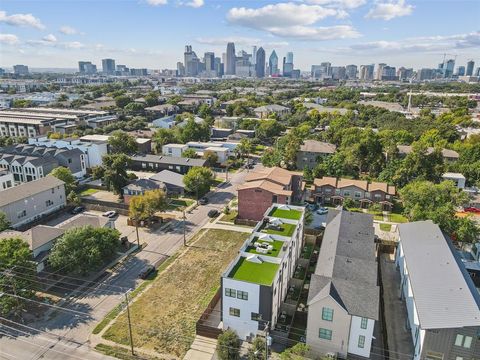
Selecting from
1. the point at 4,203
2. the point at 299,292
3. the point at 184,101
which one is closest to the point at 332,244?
the point at 299,292

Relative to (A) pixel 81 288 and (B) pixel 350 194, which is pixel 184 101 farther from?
(A) pixel 81 288

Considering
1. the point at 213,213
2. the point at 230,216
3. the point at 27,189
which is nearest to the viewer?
A: the point at 27,189

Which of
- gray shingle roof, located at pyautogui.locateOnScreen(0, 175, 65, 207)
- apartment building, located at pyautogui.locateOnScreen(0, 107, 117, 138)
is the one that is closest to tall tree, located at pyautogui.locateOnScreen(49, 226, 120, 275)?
gray shingle roof, located at pyautogui.locateOnScreen(0, 175, 65, 207)

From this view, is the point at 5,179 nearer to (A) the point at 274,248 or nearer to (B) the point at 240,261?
(B) the point at 240,261

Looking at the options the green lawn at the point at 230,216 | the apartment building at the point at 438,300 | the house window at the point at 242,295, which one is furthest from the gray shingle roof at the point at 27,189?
the apartment building at the point at 438,300

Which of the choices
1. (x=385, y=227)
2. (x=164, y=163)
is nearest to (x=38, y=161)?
(x=164, y=163)

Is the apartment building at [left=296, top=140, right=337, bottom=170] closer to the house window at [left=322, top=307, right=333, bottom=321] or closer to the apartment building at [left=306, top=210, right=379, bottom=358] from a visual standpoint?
the apartment building at [left=306, top=210, right=379, bottom=358]

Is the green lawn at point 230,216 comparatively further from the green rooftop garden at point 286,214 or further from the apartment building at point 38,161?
the apartment building at point 38,161
